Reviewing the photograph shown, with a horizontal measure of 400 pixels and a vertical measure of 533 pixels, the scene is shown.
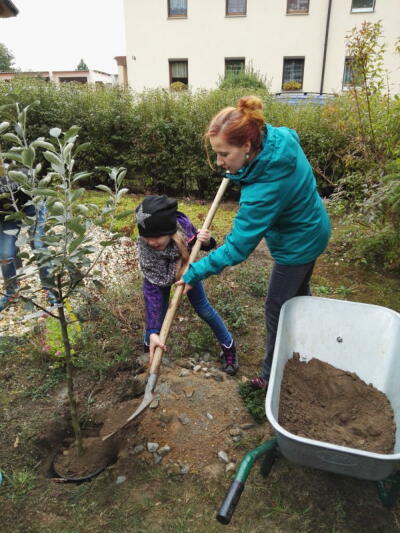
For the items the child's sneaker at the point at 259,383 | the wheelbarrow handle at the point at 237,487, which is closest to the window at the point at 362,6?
the child's sneaker at the point at 259,383

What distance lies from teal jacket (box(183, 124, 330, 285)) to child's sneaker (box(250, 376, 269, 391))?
0.88 m

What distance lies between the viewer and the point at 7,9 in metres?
1.84

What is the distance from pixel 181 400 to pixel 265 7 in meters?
18.0

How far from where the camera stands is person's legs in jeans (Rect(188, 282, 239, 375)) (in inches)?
102

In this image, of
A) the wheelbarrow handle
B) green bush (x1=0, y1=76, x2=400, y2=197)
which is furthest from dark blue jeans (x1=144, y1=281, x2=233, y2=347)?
green bush (x1=0, y1=76, x2=400, y2=197)

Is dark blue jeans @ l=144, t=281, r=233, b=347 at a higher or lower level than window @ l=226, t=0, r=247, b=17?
lower

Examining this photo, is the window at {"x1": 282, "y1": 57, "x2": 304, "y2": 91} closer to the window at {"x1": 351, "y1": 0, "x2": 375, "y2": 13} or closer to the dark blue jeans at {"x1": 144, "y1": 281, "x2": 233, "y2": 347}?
the window at {"x1": 351, "y1": 0, "x2": 375, "y2": 13}

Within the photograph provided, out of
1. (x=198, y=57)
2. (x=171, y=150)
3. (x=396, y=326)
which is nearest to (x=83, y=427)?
(x=396, y=326)

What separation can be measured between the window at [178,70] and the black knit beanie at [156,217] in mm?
17550

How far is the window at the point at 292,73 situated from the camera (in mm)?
16484

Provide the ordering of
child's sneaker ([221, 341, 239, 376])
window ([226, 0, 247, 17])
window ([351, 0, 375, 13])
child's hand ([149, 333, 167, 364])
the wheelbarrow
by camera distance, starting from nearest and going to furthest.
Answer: the wheelbarrow, child's hand ([149, 333, 167, 364]), child's sneaker ([221, 341, 239, 376]), window ([351, 0, 375, 13]), window ([226, 0, 247, 17])

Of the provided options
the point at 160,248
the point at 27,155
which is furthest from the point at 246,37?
the point at 27,155

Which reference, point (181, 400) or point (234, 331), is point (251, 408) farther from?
point (234, 331)

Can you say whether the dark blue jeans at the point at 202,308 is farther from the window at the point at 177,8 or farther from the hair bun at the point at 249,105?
the window at the point at 177,8
